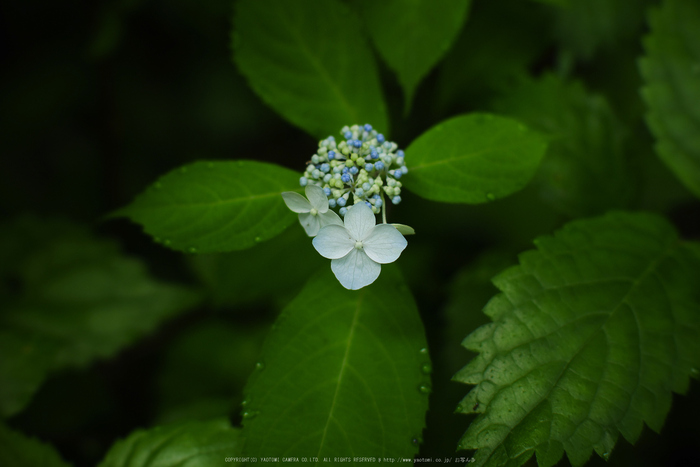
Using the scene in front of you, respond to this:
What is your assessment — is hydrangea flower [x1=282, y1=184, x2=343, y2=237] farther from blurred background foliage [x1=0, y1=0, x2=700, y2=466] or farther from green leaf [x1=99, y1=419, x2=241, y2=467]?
green leaf [x1=99, y1=419, x2=241, y2=467]

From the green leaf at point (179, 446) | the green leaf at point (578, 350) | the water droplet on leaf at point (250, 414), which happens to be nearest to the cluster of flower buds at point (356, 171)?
the green leaf at point (578, 350)

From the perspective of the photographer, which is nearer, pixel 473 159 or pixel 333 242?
pixel 333 242

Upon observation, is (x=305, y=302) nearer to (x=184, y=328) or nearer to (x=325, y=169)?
(x=325, y=169)

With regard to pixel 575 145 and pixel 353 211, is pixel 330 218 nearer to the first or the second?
pixel 353 211

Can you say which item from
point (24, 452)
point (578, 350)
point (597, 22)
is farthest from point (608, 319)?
point (24, 452)

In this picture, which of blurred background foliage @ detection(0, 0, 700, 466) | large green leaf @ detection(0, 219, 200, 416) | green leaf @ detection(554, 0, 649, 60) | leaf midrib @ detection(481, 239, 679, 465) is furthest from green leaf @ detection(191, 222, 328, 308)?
green leaf @ detection(554, 0, 649, 60)

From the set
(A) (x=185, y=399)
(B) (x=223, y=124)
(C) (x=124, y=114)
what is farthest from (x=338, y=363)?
(C) (x=124, y=114)
